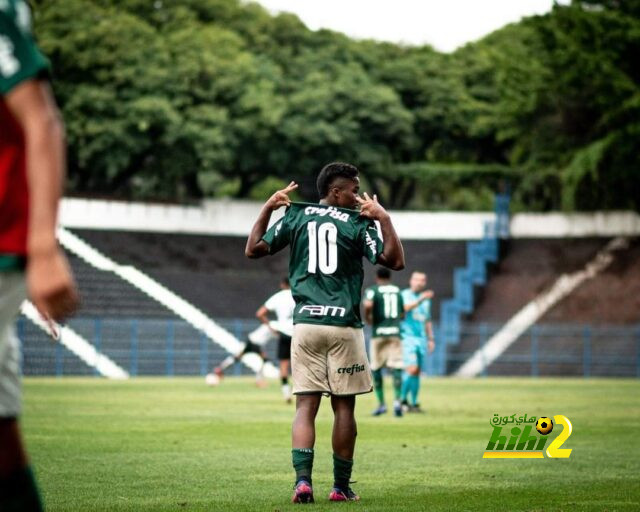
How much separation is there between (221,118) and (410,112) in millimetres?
12554

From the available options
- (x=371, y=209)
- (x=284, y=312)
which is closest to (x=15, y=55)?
(x=371, y=209)

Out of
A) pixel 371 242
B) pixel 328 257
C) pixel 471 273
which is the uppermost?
pixel 371 242

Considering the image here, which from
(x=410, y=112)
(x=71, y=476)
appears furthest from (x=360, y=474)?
(x=410, y=112)

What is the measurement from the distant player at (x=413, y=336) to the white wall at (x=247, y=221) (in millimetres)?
31246

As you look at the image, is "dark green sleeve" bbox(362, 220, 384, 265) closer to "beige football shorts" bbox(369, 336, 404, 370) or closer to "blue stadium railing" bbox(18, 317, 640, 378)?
"beige football shorts" bbox(369, 336, 404, 370)

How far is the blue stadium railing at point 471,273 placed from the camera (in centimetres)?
4741

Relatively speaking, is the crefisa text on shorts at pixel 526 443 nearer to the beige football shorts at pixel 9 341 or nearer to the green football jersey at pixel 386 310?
the green football jersey at pixel 386 310

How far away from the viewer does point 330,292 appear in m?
9.45

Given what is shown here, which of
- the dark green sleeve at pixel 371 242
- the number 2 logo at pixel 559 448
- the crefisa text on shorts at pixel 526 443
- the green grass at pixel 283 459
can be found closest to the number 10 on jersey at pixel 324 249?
the dark green sleeve at pixel 371 242

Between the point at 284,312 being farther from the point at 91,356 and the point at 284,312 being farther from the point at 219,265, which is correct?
the point at 219,265

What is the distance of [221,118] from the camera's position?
5550cm

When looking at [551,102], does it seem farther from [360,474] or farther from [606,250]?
[360,474]

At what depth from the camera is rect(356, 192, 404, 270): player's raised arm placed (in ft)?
30.4

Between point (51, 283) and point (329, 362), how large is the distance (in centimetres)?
528
